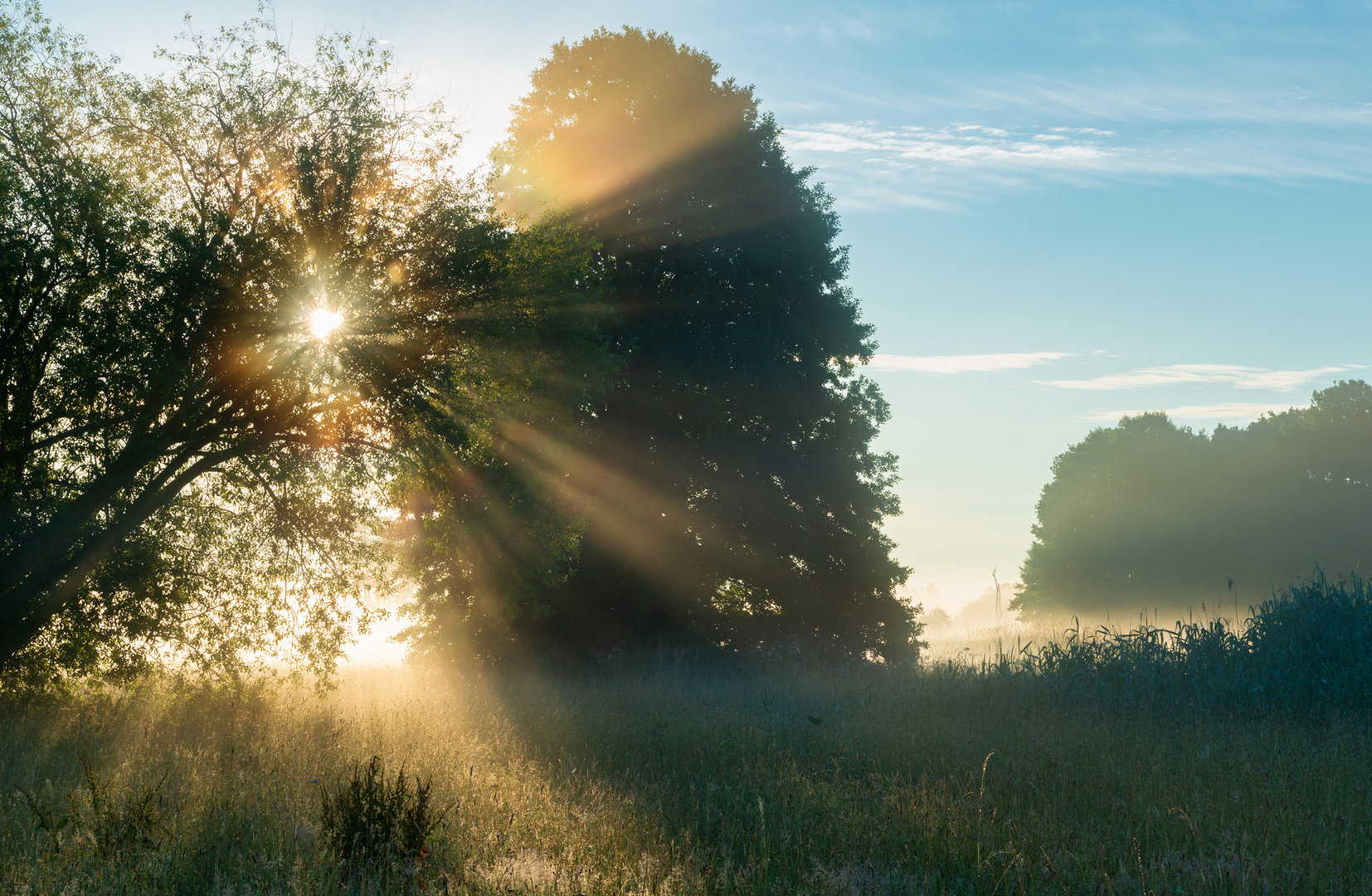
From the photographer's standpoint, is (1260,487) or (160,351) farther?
(1260,487)

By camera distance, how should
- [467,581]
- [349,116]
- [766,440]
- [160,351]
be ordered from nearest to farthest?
[160,351], [349,116], [467,581], [766,440]

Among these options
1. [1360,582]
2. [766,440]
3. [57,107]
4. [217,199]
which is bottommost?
[1360,582]

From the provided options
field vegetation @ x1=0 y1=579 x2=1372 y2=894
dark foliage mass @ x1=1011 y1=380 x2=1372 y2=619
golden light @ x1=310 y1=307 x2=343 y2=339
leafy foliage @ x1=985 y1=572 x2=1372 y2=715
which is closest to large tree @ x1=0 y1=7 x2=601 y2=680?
golden light @ x1=310 y1=307 x2=343 y2=339

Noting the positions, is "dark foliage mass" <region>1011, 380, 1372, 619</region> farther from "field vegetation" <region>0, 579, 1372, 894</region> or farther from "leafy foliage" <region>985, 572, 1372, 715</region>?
"field vegetation" <region>0, 579, 1372, 894</region>

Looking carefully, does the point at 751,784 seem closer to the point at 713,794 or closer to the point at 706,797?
the point at 713,794

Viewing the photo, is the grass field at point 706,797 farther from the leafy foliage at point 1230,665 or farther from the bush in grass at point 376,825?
the leafy foliage at point 1230,665

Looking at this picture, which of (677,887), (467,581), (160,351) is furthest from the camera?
(467,581)

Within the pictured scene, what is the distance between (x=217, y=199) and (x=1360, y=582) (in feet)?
70.0

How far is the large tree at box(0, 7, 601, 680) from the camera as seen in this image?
11.9 m

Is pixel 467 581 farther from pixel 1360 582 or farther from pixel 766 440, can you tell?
pixel 1360 582

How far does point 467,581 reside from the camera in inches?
730

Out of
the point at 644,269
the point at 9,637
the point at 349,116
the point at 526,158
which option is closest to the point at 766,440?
the point at 644,269

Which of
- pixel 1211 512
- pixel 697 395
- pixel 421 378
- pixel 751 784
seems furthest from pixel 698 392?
pixel 1211 512

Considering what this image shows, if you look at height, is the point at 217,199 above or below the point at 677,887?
above
